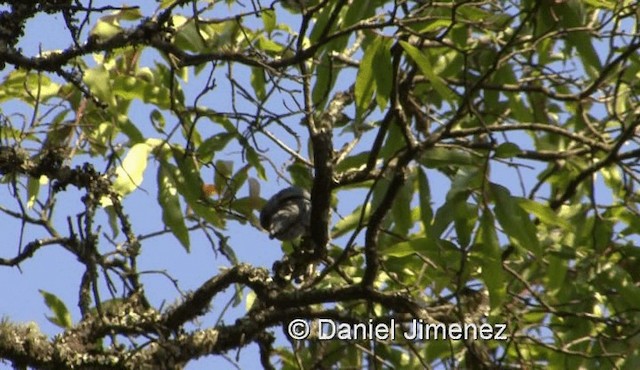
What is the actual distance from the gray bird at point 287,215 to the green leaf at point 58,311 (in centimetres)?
52

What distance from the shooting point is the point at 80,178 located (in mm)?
2438

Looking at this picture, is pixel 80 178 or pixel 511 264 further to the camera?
pixel 511 264

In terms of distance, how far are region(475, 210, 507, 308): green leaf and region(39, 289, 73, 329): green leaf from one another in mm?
1024

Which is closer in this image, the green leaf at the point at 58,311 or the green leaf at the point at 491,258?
the green leaf at the point at 491,258

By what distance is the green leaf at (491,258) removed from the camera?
2.34m

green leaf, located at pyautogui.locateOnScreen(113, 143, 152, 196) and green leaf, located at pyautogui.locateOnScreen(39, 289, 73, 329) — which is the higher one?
green leaf, located at pyautogui.locateOnScreen(113, 143, 152, 196)

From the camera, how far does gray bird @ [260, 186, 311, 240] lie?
9.02 feet

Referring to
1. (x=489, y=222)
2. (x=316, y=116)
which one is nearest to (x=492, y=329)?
(x=489, y=222)

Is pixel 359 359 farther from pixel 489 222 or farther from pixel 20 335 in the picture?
pixel 20 335

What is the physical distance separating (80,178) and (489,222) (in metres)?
0.84

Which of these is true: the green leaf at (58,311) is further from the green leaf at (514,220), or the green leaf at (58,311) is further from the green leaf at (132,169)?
the green leaf at (514,220)

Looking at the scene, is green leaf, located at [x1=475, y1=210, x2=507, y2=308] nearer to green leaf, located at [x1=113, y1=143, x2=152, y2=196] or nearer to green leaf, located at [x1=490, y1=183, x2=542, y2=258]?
green leaf, located at [x1=490, y1=183, x2=542, y2=258]

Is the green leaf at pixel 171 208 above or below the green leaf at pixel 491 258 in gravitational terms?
above

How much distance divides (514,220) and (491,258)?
0.34 ft
